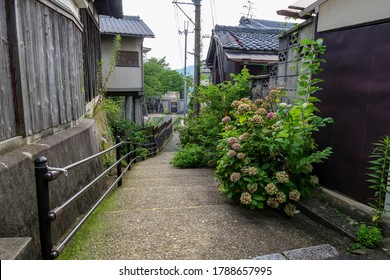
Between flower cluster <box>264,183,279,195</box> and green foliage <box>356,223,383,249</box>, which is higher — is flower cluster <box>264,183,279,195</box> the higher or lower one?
the higher one

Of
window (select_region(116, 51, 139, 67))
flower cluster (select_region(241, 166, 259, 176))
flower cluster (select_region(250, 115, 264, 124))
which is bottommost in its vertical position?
flower cluster (select_region(241, 166, 259, 176))

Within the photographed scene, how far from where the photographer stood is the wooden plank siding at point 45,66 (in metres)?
2.86

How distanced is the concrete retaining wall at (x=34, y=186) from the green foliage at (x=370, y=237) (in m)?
2.87

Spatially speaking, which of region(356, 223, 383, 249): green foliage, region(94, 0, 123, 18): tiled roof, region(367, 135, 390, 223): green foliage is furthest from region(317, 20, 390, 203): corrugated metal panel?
region(94, 0, 123, 18): tiled roof

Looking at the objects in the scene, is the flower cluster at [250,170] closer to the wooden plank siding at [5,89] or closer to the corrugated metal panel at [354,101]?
the corrugated metal panel at [354,101]

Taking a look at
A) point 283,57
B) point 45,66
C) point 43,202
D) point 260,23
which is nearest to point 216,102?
point 283,57

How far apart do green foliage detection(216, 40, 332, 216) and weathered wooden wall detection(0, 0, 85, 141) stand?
234 cm

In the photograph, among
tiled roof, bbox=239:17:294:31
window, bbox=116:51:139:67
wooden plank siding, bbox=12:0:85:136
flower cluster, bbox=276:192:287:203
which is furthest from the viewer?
tiled roof, bbox=239:17:294:31

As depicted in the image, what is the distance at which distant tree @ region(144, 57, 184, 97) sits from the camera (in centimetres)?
3303

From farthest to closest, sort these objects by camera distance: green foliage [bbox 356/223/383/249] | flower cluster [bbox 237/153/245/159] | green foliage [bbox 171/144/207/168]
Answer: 1. green foliage [bbox 171/144/207/168]
2. flower cluster [bbox 237/153/245/159]
3. green foliage [bbox 356/223/383/249]

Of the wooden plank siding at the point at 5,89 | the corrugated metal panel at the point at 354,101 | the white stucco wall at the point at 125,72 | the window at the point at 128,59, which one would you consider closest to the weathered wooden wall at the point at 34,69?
the wooden plank siding at the point at 5,89

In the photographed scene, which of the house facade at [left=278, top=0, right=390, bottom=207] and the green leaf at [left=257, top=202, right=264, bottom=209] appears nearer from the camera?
the house facade at [left=278, top=0, right=390, bottom=207]

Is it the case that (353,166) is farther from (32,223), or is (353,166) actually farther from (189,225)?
(32,223)

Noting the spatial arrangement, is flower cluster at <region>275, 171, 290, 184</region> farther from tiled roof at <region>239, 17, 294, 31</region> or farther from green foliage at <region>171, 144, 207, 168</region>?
tiled roof at <region>239, 17, 294, 31</region>
